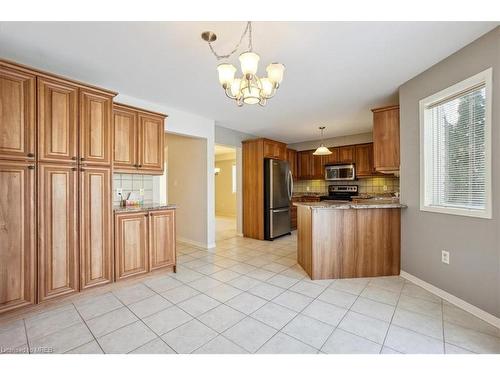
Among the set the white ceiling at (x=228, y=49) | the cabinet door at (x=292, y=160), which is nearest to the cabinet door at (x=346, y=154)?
the cabinet door at (x=292, y=160)

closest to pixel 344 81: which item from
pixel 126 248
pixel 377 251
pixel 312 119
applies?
pixel 312 119

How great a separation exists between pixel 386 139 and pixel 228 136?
9.85 feet

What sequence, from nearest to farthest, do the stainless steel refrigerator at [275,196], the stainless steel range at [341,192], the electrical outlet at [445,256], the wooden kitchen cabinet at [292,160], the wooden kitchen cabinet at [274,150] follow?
the electrical outlet at [445,256], the stainless steel refrigerator at [275,196], the wooden kitchen cabinet at [274,150], the stainless steel range at [341,192], the wooden kitchen cabinet at [292,160]

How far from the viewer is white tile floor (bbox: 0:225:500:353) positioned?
154cm

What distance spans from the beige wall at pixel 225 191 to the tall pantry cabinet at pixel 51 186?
6868 millimetres

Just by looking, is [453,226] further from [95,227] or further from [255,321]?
[95,227]

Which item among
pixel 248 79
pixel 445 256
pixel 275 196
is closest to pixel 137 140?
pixel 248 79

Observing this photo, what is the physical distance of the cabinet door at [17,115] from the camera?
1.81 meters

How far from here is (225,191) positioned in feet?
31.0

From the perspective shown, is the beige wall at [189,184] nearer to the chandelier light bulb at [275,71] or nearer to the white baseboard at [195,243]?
the white baseboard at [195,243]
